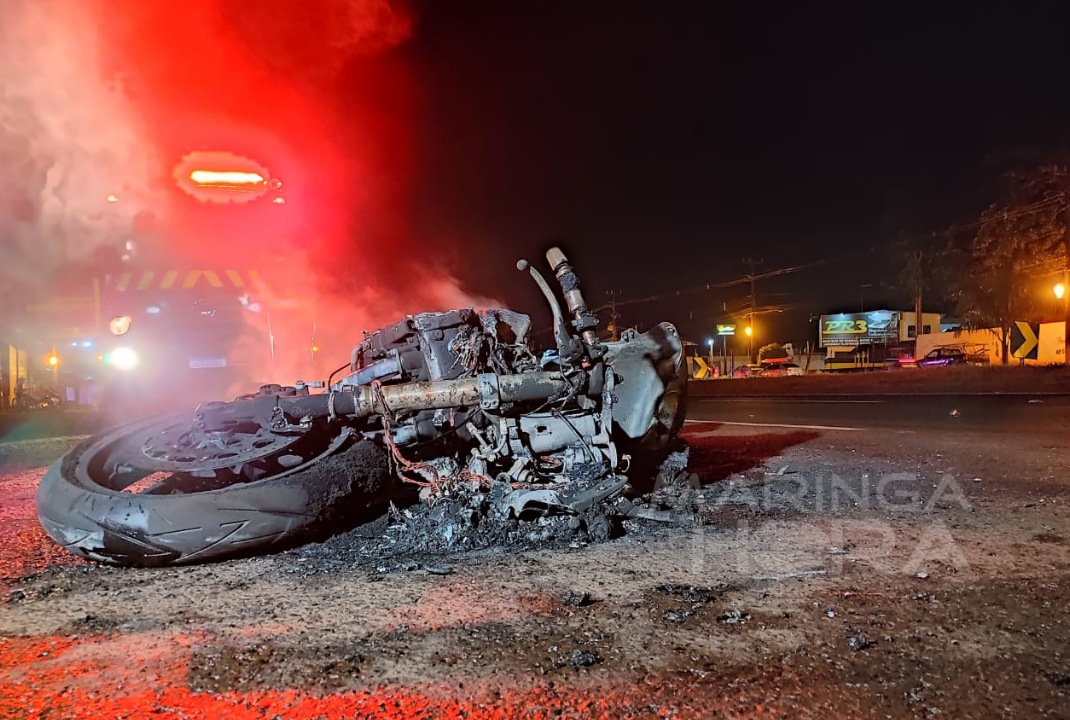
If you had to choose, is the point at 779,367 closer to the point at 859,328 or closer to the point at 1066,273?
the point at 1066,273

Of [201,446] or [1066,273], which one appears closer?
[201,446]

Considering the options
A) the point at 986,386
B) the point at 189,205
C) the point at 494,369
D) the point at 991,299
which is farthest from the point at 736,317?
the point at 494,369

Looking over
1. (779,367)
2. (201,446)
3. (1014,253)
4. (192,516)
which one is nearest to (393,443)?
(201,446)

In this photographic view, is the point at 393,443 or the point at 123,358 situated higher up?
the point at 123,358

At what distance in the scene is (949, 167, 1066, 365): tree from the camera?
28906mm

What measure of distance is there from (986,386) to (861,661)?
22.4 m

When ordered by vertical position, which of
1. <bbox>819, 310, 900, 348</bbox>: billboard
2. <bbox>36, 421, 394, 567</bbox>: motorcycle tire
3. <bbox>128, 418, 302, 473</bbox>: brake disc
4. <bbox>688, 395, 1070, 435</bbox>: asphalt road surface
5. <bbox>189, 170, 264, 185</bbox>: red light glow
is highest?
<bbox>189, 170, 264, 185</bbox>: red light glow

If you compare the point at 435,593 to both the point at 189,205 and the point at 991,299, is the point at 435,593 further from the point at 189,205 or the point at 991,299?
the point at 991,299

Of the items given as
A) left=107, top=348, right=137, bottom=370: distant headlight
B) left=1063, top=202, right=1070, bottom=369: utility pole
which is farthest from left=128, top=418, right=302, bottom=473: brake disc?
left=1063, top=202, right=1070, bottom=369: utility pole

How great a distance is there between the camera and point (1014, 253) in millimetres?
30172

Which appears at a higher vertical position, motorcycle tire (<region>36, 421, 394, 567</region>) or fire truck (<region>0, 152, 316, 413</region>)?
fire truck (<region>0, 152, 316, 413</region>)

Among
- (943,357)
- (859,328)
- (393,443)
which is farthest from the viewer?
(859,328)

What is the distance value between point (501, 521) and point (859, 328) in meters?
59.0

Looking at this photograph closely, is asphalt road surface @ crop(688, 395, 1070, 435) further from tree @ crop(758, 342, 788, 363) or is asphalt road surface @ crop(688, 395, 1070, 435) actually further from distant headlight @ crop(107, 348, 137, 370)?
tree @ crop(758, 342, 788, 363)
